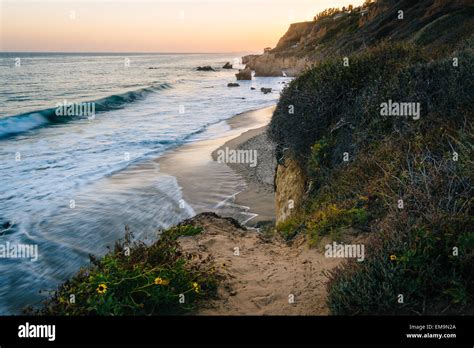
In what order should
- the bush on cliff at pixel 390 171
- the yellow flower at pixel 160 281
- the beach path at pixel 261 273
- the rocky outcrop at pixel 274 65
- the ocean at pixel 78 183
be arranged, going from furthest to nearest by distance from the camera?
the rocky outcrop at pixel 274 65, the ocean at pixel 78 183, the beach path at pixel 261 273, the yellow flower at pixel 160 281, the bush on cliff at pixel 390 171

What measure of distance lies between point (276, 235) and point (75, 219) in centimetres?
619

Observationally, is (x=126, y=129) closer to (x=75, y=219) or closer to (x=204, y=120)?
(x=204, y=120)

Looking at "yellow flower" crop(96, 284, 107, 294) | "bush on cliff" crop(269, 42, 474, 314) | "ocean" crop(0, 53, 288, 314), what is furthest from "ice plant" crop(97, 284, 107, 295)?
"ocean" crop(0, 53, 288, 314)

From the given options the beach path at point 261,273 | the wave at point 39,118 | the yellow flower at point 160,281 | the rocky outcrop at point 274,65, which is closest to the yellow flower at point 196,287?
the beach path at point 261,273

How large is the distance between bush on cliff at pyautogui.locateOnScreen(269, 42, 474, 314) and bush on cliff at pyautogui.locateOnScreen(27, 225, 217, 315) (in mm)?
1567

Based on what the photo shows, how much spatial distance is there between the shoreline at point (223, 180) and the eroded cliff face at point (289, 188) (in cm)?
92

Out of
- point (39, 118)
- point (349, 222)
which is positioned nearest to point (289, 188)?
point (349, 222)

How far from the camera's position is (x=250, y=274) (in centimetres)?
541

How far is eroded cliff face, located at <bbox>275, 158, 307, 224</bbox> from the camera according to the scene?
27.2 ft

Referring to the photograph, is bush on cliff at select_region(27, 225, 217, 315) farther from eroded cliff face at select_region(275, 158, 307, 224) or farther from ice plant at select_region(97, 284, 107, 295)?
eroded cliff face at select_region(275, 158, 307, 224)

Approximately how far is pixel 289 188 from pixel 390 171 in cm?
347

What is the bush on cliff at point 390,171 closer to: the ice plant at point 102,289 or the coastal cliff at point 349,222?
the coastal cliff at point 349,222

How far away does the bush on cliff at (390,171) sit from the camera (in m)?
3.68

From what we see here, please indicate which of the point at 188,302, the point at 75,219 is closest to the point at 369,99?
the point at 188,302
